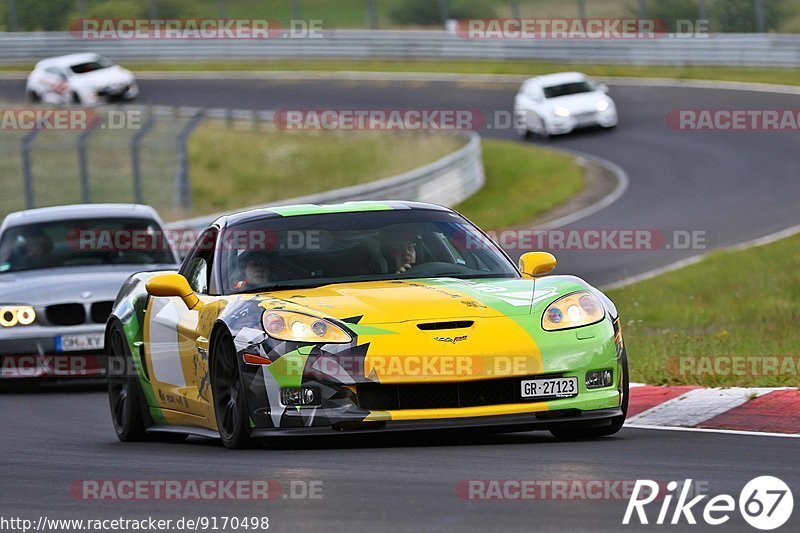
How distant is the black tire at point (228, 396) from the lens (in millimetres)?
7844

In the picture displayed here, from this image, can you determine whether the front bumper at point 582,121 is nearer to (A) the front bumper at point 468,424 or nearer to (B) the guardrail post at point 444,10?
(B) the guardrail post at point 444,10

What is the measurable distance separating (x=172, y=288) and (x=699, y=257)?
13.3 m

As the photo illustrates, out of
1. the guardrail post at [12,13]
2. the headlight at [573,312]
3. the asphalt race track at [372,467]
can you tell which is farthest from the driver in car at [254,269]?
the guardrail post at [12,13]

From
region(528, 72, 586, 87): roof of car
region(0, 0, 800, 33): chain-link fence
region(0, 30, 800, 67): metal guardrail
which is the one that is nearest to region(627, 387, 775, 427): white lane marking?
region(528, 72, 586, 87): roof of car

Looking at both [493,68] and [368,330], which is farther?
[493,68]

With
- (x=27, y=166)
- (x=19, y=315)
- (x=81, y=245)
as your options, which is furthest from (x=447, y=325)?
(x=27, y=166)

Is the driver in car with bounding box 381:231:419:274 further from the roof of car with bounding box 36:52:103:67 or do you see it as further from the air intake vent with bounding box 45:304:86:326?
the roof of car with bounding box 36:52:103:67

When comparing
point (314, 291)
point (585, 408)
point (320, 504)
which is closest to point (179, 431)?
point (314, 291)

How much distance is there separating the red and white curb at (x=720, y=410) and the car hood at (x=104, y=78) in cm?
3884

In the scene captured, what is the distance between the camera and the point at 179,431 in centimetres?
910

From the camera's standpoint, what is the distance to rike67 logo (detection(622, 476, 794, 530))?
221 inches

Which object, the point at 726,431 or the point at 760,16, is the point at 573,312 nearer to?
the point at 726,431

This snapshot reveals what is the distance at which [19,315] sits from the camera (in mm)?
13117

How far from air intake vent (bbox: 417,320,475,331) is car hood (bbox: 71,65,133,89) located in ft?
133
